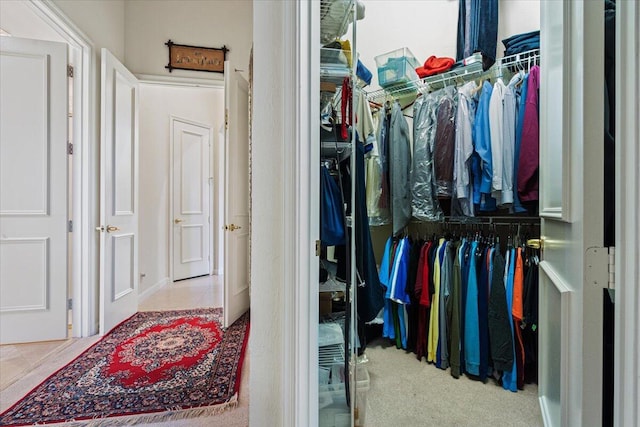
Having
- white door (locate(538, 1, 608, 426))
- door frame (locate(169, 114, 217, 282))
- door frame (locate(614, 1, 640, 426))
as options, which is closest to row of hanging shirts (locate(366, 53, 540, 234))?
white door (locate(538, 1, 608, 426))

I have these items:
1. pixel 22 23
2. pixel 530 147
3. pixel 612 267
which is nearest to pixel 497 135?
pixel 530 147

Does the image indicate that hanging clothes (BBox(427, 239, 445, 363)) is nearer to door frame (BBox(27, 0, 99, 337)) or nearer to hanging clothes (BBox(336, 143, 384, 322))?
hanging clothes (BBox(336, 143, 384, 322))

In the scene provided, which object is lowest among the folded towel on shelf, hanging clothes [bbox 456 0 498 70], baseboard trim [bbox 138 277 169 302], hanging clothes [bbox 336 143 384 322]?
baseboard trim [bbox 138 277 169 302]

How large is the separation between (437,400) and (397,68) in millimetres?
2184

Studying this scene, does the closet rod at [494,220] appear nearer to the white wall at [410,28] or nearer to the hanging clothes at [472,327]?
the hanging clothes at [472,327]

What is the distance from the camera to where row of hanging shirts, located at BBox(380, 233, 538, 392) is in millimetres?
1644

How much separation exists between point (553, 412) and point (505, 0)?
2503 millimetres

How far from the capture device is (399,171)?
2064mm

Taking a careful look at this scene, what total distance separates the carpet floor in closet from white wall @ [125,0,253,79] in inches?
119

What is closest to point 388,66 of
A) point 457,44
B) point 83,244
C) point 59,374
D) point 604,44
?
point 457,44

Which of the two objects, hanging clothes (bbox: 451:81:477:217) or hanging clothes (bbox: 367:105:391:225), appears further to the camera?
hanging clothes (bbox: 367:105:391:225)

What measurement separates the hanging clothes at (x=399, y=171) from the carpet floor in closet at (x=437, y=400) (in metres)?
0.92

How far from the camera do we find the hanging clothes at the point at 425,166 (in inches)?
76.9

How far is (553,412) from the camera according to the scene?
3.54 feet
